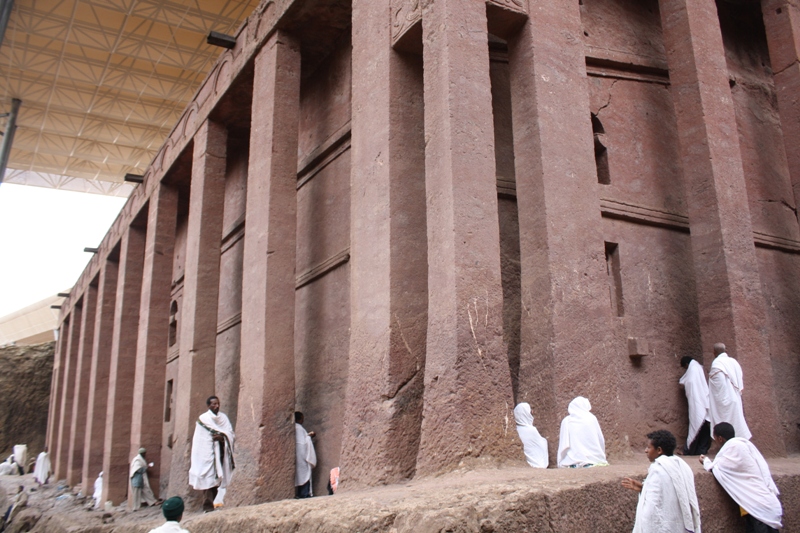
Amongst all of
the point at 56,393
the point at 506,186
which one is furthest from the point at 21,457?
the point at 506,186

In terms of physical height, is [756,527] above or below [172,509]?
below

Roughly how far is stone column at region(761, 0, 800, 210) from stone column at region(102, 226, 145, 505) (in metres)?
12.8

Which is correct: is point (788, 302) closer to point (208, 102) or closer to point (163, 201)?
point (208, 102)

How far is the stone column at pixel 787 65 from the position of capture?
8727mm

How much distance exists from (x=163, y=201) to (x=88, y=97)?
A: 12989 millimetres

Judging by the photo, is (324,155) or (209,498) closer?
(209,498)

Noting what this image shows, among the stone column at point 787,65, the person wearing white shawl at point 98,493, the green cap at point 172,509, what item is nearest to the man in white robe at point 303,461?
the green cap at point 172,509

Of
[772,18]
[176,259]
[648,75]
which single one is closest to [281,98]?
[648,75]

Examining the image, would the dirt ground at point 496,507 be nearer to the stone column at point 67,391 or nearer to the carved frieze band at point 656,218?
the carved frieze band at point 656,218

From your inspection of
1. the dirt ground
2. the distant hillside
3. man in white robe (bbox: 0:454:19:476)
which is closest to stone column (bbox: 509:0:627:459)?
the dirt ground

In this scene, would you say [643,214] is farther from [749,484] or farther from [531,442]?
[749,484]

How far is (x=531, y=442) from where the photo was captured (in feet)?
18.4

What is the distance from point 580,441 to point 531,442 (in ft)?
1.31

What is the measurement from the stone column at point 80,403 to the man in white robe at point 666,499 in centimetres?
1746
